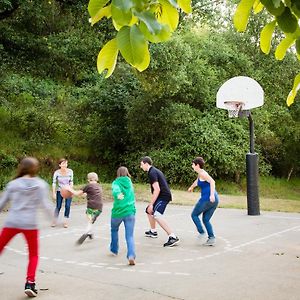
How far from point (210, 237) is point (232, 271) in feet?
6.67

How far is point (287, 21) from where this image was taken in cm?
197

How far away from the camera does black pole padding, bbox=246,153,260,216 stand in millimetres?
13016

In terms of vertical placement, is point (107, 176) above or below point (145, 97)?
below

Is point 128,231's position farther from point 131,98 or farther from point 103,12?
point 131,98

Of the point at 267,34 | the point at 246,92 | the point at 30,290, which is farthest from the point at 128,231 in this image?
the point at 246,92

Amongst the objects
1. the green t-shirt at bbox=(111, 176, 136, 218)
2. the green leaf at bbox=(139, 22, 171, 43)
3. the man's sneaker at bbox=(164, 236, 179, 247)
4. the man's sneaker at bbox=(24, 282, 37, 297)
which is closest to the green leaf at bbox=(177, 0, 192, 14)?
the green leaf at bbox=(139, 22, 171, 43)

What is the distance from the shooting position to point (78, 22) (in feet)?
57.1

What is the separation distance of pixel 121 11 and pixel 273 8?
2.19ft

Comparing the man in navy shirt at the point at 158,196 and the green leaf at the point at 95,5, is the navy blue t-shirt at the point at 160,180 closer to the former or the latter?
the man in navy shirt at the point at 158,196

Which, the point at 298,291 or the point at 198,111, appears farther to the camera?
the point at 198,111

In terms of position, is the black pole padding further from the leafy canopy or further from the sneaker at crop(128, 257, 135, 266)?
the leafy canopy

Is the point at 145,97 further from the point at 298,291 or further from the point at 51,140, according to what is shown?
the point at 298,291

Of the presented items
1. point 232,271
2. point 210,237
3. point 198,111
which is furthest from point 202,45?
point 232,271

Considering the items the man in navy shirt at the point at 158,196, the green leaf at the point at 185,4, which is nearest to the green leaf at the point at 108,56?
the green leaf at the point at 185,4
